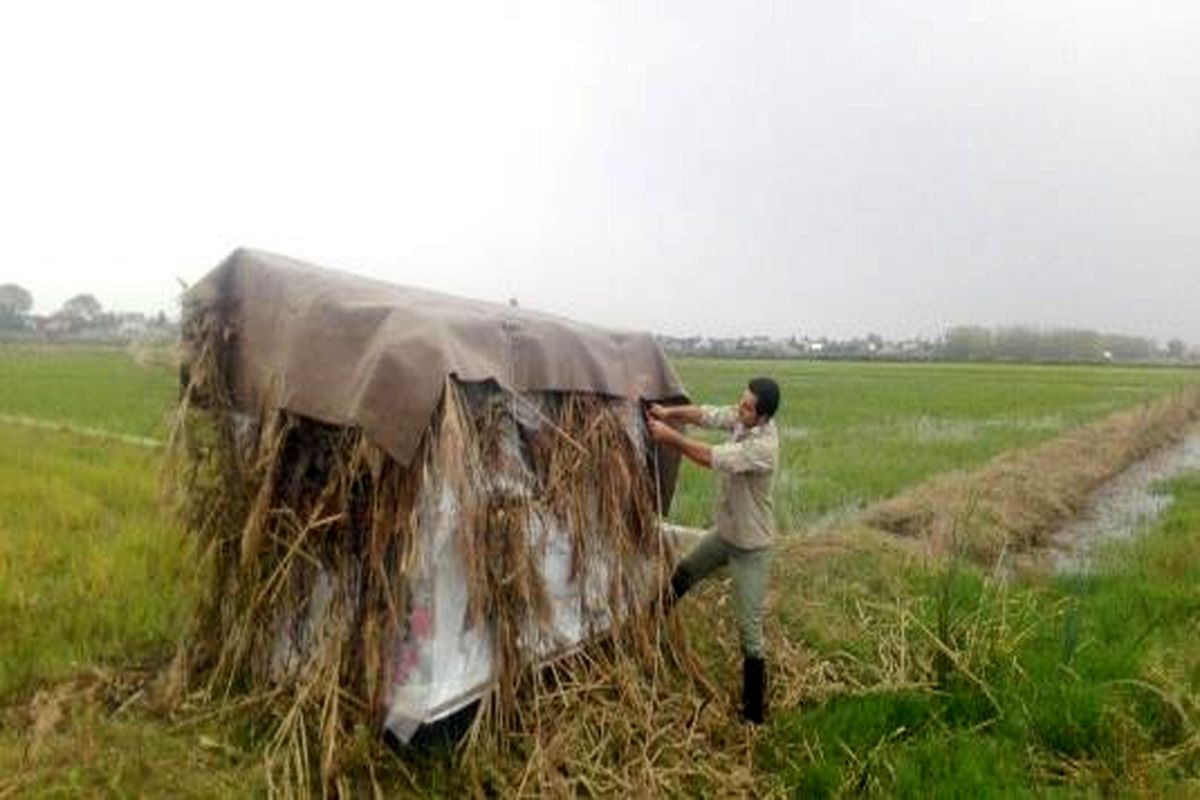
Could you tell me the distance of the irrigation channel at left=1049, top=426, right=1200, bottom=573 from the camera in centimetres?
975

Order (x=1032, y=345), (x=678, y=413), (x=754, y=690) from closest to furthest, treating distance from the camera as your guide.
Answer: (x=754, y=690)
(x=678, y=413)
(x=1032, y=345)

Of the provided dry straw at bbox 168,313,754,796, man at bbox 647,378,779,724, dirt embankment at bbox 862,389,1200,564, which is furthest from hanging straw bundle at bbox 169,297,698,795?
dirt embankment at bbox 862,389,1200,564

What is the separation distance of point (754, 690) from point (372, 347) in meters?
2.51

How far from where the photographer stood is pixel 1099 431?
819 inches

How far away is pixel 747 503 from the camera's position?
4930 mm

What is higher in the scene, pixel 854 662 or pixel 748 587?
pixel 748 587

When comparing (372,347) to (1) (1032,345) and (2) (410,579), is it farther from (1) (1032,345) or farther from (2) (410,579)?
(1) (1032,345)

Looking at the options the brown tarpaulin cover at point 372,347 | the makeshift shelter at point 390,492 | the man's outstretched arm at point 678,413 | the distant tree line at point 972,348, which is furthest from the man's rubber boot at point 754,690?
the distant tree line at point 972,348

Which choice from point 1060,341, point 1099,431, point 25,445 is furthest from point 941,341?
point 25,445

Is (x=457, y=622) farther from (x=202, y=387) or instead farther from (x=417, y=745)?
(x=202, y=387)

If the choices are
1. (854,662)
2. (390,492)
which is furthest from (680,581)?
(390,492)

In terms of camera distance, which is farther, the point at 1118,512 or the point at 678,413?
the point at 1118,512

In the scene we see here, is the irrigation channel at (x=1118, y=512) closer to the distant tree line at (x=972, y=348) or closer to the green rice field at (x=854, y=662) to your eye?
the green rice field at (x=854, y=662)

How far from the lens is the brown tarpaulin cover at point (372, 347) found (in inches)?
145
